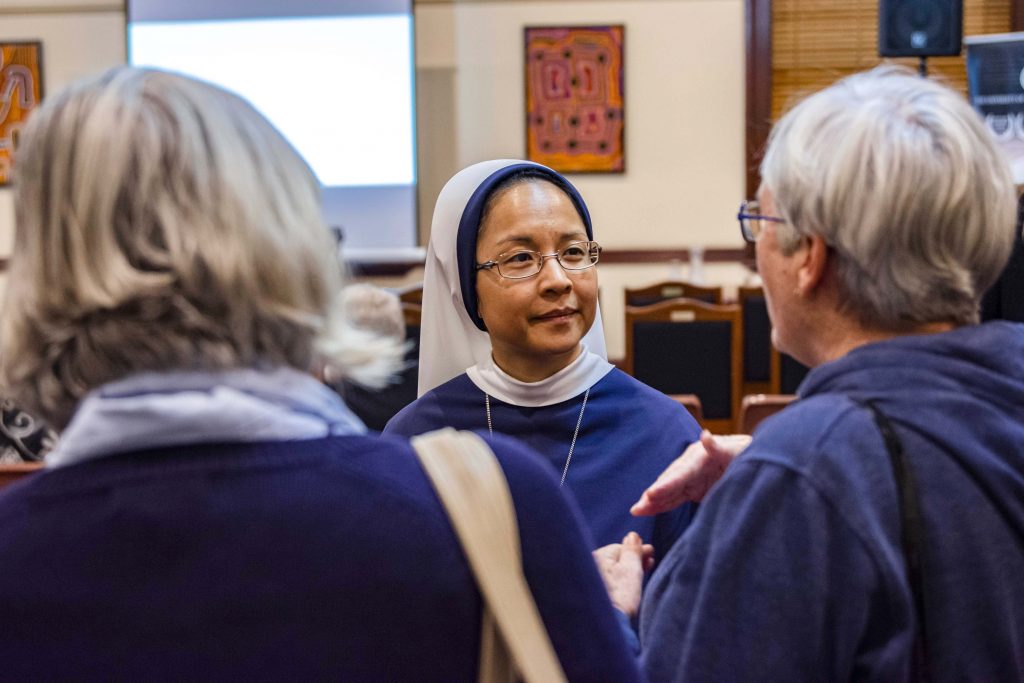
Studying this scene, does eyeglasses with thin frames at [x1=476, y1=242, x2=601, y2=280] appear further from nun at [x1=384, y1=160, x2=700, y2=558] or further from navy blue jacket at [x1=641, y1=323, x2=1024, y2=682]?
navy blue jacket at [x1=641, y1=323, x2=1024, y2=682]

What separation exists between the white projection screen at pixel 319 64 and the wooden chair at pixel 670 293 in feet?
7.79

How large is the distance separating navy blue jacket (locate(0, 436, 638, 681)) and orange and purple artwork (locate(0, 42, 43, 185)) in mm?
8471

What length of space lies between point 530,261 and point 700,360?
2.61m

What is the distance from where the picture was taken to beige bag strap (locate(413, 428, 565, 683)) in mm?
883

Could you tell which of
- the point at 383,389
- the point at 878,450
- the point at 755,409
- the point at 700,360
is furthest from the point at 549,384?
the point at 700,360

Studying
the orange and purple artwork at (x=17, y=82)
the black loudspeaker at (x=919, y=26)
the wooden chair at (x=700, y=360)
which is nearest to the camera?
the black loudspeaker at (x=919, y=26)

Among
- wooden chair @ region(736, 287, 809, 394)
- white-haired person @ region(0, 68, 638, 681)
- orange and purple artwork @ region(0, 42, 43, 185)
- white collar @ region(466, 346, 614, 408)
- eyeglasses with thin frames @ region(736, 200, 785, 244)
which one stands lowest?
wooden chair @ region(736, 287, 809, 394)

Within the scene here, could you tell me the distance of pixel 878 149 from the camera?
3.68 ft

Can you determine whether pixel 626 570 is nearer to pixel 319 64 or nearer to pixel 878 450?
pixel 878 450

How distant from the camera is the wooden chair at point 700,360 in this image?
15.5 feet

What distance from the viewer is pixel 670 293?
6.38 metres

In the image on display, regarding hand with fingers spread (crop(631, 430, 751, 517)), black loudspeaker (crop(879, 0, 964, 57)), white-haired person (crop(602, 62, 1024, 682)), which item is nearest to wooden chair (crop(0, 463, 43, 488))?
hand with fingers spread (crop(631, 430, 751, 517))

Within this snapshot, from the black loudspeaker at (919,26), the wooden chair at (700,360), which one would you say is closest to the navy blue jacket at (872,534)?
the wooden chair at (700,360)

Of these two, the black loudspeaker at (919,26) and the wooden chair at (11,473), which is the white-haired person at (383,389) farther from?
the black loudspeaker at (919,26)
